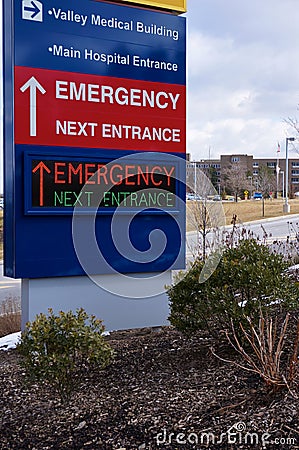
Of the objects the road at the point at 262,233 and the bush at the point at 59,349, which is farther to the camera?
the road at the point at 262,233

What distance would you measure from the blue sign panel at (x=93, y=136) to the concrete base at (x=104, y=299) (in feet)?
0.42

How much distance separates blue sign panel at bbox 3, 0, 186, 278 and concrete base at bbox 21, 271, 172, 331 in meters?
0.13

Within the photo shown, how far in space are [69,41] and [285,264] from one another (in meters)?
3.27

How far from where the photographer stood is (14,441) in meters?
4.26

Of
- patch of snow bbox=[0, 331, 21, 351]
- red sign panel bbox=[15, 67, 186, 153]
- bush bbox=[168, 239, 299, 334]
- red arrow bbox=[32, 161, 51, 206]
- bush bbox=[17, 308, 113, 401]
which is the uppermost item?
red sign panel bbox=[15, 67, 186, 153]

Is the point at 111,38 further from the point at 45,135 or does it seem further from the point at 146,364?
the point at 146,364

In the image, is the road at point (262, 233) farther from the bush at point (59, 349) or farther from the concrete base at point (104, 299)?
the bush at point (59, 349)

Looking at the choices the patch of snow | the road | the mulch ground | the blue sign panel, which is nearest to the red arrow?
the blue sign panel

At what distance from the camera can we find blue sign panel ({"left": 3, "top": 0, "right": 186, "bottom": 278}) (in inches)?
255

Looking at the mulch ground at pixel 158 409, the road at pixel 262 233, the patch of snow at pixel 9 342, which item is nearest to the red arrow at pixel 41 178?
the patch of snow at pixel 9 342

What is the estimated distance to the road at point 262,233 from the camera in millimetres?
14555

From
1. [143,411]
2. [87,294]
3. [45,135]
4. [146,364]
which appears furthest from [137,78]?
[143,411]

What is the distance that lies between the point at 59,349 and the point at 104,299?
2540 mm

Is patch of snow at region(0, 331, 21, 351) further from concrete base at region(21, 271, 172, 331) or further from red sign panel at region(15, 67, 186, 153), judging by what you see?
red sign panel at region(15, 67, 186, 153)
